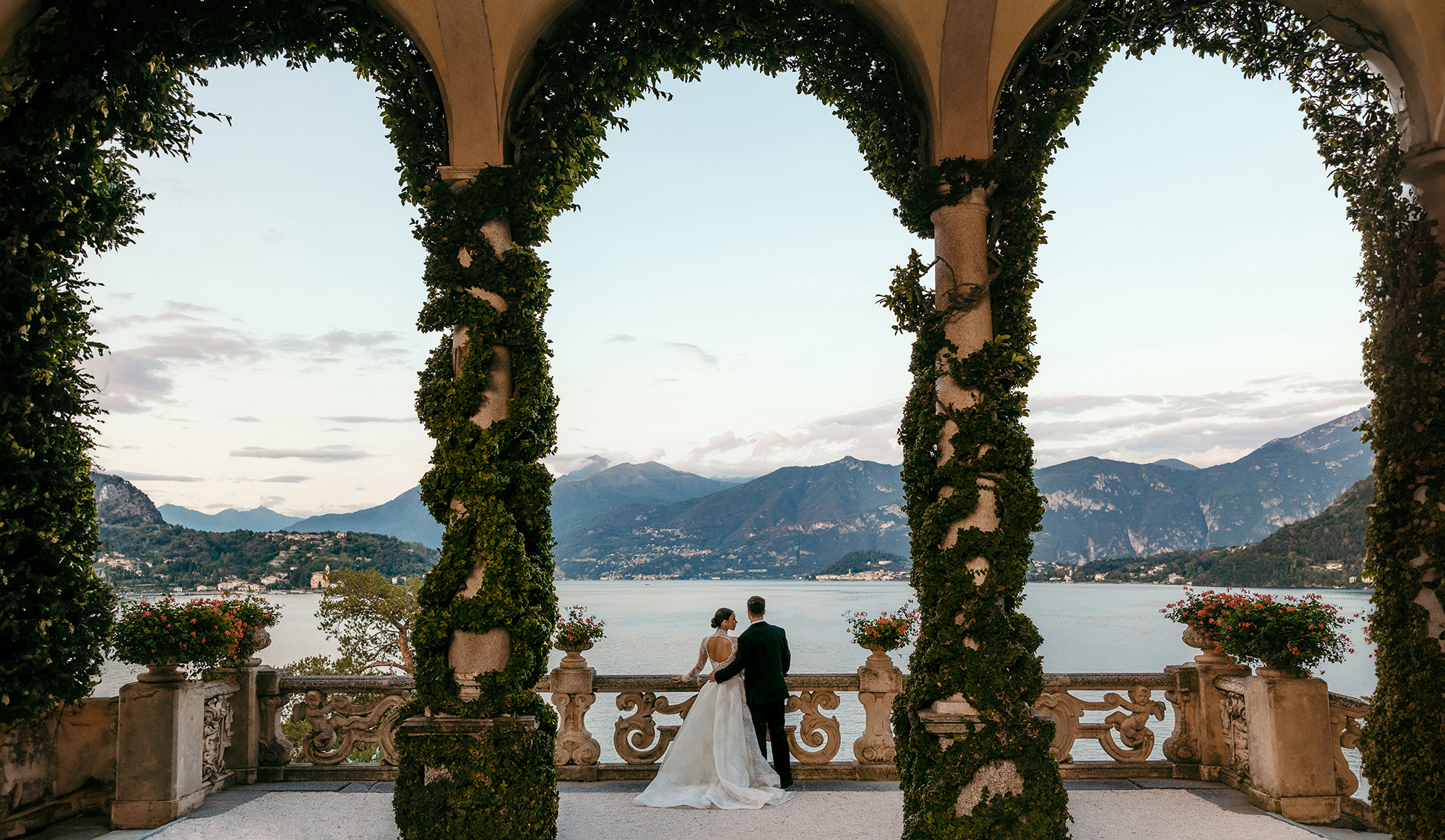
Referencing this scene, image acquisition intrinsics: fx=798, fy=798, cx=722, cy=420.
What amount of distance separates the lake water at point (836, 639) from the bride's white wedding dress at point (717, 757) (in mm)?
2489

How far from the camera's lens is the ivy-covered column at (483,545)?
503 centimetres

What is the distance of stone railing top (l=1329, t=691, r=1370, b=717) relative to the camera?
5848mm

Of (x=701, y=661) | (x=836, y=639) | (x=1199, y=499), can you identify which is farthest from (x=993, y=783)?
(x=1199, y=499)

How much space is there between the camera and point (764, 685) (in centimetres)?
657

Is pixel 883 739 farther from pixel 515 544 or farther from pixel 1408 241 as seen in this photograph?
pixel 1408 241

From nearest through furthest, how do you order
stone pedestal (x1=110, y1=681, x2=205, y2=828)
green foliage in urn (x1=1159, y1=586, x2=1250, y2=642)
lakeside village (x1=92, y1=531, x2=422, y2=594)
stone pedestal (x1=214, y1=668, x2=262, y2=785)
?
stone pedestal (x1=110, y1=681, x2=205, y2=828) < green foliage in urn (x1=1159, y1=586, x2=1250, y2=642) < stone pedestal (x1=214, y1=668, x2=262, y2=785) < lakeside village (x1=92, y1=531, x2=422, y2=594)

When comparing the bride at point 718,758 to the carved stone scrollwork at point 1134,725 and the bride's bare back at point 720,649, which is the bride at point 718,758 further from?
the carved stone scrollwork at point 1134,725

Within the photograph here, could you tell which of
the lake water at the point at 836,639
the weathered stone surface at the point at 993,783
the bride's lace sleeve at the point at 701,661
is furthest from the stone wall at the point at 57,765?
the weathered stone surface at the point at 993,783

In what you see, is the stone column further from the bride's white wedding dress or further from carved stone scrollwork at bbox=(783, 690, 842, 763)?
carved stone scrollwork at bbox=(783, 690, 842, 763)

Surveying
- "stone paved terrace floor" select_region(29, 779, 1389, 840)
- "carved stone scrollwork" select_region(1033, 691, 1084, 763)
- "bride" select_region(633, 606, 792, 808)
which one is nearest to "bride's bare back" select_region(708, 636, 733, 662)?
"bride" select_region(633, 606, 792, 808)

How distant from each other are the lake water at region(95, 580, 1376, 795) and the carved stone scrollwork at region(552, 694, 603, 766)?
3.21 m

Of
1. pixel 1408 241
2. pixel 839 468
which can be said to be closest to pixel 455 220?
pixel 1408 241

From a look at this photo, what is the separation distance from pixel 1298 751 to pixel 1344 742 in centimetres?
46

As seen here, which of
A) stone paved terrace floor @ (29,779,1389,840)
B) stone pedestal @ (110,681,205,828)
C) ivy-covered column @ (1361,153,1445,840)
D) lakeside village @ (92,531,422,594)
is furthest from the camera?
lakeside village @ (92,531,422,594)
